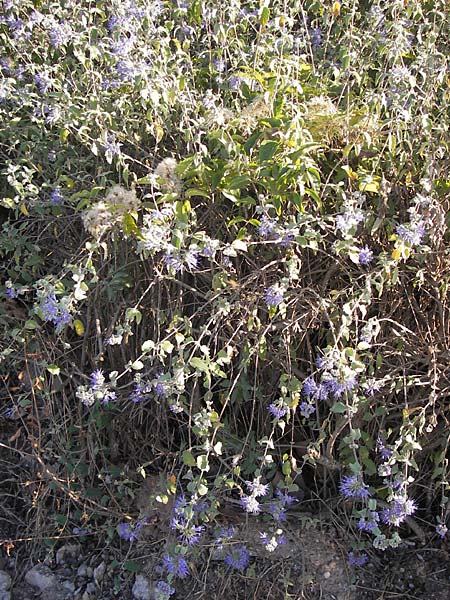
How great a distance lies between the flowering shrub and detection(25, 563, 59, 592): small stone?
0.67 feet

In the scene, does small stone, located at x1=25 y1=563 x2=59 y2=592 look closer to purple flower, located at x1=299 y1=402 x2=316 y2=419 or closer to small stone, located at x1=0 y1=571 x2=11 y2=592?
small stone, located at x1=0 y1=571 x2=11 y2=592

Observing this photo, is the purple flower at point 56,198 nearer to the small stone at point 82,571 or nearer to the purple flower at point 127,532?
the purple flower at point 127,532

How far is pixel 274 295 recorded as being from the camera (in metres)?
2.04

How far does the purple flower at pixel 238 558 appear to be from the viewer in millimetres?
2318

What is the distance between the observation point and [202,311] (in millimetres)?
2326

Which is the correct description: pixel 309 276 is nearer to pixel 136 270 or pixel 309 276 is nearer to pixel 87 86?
pixel 136 270

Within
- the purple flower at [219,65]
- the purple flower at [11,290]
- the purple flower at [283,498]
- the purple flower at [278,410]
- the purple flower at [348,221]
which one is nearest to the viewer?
the purple flower at [348,221]

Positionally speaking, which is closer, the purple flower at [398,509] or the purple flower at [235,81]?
the purple flower at [398,509]

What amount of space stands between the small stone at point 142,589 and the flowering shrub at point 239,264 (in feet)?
0.35

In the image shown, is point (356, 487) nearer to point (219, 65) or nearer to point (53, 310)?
point (53, 310)

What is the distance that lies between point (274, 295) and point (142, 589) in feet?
3.33

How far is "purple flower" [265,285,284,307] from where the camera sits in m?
2.02

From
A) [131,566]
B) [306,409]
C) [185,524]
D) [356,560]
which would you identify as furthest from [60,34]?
[356,560]

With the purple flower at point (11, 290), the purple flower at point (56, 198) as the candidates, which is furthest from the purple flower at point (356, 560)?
the purple flower at point (56, 198)
